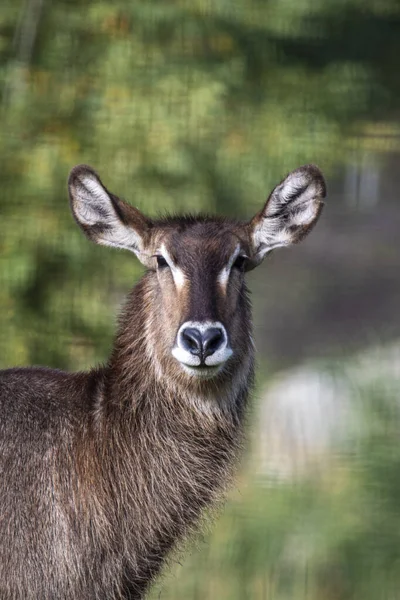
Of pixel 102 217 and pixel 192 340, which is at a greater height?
pixel 102 217

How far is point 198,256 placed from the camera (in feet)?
12.8

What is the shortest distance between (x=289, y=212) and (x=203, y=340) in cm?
87

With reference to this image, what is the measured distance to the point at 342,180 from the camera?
7.79 metres

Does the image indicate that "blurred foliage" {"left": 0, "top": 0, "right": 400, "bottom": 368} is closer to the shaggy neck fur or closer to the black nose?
the shaggy neck fur

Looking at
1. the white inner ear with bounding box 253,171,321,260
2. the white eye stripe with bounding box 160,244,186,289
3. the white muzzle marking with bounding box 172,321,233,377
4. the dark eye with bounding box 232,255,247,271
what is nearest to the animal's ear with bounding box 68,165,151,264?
the white eye stripe with bounding box 160,244,186,289

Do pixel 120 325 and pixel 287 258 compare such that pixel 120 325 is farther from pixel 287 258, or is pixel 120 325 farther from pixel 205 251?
pixel 287 258

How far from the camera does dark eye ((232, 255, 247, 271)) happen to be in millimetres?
4055

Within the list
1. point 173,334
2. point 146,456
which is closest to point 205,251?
point 173,334

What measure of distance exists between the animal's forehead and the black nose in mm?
374

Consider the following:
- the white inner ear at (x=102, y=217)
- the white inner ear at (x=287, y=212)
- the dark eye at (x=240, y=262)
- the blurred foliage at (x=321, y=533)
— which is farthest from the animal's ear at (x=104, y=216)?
the blurred foliage at (x=321, y=533)

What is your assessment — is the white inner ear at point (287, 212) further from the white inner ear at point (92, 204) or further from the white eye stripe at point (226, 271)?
the white inner ear at point (92, 204)

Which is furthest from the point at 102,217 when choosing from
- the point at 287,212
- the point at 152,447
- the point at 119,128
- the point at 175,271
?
the point at 119,128

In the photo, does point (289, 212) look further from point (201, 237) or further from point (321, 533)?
point (321, 533)

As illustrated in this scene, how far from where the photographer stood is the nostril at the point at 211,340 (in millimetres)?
3633
